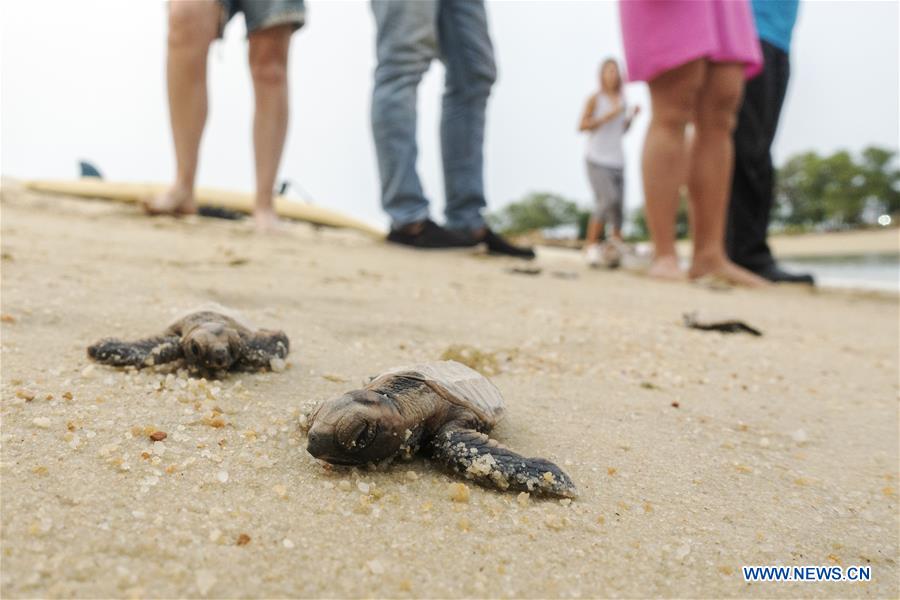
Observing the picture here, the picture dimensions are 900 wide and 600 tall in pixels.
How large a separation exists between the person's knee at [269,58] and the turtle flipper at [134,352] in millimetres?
2573

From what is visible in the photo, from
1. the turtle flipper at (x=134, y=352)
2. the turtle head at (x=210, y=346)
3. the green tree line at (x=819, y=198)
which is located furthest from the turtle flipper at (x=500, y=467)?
the green tree line at (x=819, y=198)

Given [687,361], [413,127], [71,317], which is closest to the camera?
[71,317]

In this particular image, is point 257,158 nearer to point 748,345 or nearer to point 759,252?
point 748,345

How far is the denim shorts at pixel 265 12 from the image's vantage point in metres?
3.29

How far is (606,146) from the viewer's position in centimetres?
713

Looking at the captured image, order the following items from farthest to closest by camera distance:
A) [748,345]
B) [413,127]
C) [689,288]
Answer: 1. [413,127]
2. [689,288]
3. [748,345]

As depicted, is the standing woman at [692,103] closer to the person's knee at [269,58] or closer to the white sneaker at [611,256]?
the white sneaker at [611,256]

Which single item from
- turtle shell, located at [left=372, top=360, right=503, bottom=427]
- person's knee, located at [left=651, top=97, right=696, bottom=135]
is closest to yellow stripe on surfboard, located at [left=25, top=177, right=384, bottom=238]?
person's knee, located at [left=651, top=97, right=696, bottom=135]

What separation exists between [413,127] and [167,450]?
310 centimetres

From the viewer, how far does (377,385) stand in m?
1.00

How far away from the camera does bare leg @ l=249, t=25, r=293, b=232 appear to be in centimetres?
345

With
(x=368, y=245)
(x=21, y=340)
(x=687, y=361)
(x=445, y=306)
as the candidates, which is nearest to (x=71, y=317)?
(x=21, y=340)

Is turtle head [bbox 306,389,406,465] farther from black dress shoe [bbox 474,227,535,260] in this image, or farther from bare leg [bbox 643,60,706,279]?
black dress shoe [bbox 474,227,535,260]

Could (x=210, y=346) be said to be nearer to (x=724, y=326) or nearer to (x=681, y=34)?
(x=724, y=326)
